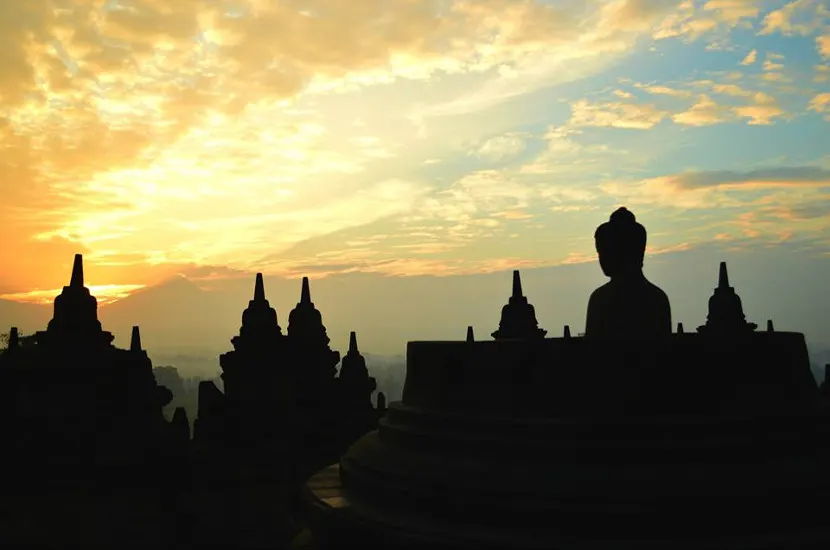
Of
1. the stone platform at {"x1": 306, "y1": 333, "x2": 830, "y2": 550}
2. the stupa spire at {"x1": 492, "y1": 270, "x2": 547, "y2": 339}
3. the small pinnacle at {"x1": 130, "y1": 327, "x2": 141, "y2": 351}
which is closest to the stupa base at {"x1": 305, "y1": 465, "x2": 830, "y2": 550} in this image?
the stone platform at {"x1": 306, "y1": 333, "x2": 830, "y2": 550}

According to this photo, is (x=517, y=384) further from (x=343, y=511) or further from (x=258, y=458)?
(x=258, y=458)

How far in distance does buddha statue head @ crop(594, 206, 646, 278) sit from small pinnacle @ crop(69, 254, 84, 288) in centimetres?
1249

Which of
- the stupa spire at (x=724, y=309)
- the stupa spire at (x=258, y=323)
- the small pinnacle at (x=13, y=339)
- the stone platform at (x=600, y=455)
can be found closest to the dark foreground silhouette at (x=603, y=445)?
the stone platform at (x=600, y=455)

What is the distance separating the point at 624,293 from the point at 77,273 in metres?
13.0

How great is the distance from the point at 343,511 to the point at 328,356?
11.6 metres

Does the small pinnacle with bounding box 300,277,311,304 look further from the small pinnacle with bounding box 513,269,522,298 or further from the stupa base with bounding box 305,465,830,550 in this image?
the stupa base with bounding box 305,465,830,550

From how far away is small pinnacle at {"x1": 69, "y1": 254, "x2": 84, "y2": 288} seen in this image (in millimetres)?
16391

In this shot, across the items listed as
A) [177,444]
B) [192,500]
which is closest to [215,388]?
[177,444]

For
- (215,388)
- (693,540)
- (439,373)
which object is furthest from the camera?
(215,388)

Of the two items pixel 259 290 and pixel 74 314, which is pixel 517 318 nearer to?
pixel 259 290

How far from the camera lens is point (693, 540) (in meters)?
6.59

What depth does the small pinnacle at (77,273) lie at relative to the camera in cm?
1639

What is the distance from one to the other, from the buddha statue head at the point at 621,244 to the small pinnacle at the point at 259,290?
36.4 feet

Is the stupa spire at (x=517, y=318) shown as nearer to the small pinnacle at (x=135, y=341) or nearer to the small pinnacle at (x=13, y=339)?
the small pinnacle at (x=135, y=341)
